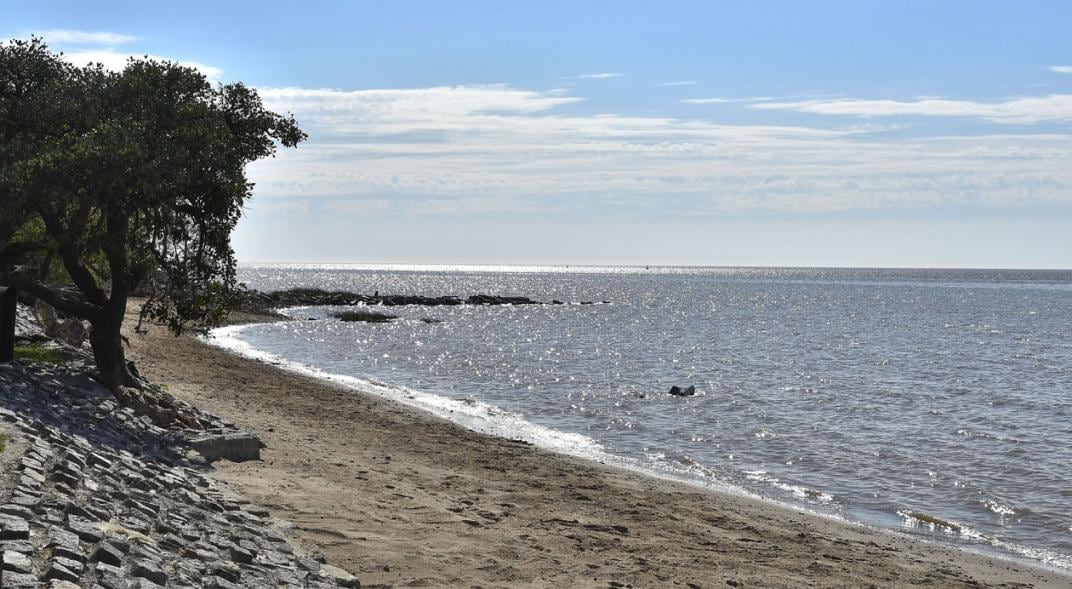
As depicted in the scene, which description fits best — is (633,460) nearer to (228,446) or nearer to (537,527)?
(537,527)

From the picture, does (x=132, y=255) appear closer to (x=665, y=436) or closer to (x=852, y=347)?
(x=665, y=436)

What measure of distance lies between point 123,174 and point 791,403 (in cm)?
2707

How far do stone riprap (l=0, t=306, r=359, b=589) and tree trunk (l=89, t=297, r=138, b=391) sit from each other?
2.48 meters

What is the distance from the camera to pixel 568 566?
1324 cm

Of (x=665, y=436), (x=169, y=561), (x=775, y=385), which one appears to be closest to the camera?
(x=169, y=561)

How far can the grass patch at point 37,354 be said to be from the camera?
2047 cm

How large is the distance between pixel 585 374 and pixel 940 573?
31.9m

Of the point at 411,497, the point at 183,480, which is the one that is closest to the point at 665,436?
the point at 411,497

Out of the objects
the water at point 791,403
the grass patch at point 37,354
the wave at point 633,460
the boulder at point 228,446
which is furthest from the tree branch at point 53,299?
the water at point 791,403

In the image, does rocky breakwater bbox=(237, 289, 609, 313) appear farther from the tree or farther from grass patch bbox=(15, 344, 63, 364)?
the tree

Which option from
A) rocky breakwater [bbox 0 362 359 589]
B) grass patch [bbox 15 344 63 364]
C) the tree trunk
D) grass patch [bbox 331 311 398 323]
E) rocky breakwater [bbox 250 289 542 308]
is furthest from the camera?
rocky breakwater [bbox 250 289 542 308]

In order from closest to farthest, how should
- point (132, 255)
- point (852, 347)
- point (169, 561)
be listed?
point (169, 561) → point (132, 255) → point (852, 347)

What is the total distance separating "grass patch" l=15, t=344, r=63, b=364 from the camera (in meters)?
20.5

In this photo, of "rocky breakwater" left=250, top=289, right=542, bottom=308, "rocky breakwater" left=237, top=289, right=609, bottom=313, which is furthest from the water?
"rocky breakwater" left=250, top=289, right=542, bottom=308
